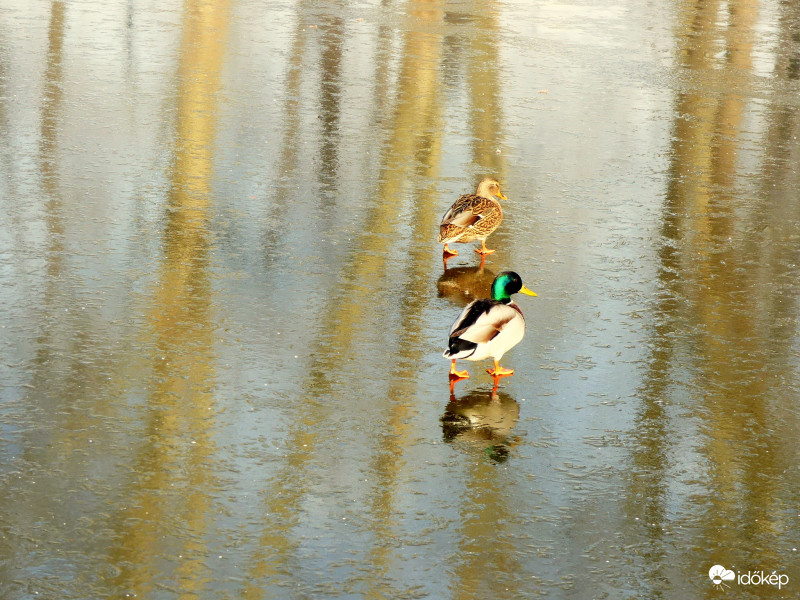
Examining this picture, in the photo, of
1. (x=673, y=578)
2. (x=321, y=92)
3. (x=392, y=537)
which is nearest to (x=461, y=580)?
(x=392, y=537)

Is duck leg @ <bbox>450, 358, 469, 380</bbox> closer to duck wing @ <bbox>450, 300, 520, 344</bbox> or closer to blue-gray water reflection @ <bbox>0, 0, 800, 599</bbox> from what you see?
blue-gray water reflection @ <bbox>0, 0, 800, 599</bbox>

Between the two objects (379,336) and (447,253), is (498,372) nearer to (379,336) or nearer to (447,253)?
(379,336)

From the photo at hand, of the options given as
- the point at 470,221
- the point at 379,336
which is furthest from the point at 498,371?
the point at 470,221

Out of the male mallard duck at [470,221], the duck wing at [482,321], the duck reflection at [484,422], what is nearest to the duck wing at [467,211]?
the male mallard duck at [470,221]

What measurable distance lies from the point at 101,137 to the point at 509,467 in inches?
269

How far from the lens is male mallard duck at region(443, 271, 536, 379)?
252 inches

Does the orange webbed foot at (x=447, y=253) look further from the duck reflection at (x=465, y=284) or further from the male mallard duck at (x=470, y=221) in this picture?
the duck reflection at (x=465, y=284)

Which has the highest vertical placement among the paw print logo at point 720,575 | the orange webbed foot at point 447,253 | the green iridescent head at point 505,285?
the green iridescent head at point 505,285

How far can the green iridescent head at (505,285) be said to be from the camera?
6789 millimetres

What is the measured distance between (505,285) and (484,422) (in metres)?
1.05

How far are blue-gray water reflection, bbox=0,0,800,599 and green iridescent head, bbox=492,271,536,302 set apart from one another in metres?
0.38

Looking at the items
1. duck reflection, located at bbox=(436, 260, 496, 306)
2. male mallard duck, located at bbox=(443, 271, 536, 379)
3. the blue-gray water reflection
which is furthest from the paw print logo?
duck reflection, located at bbox=(436, 260, 496, 306)

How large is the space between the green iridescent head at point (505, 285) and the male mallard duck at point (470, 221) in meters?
1.59

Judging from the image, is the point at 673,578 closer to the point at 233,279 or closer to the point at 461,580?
the point at 461,580
